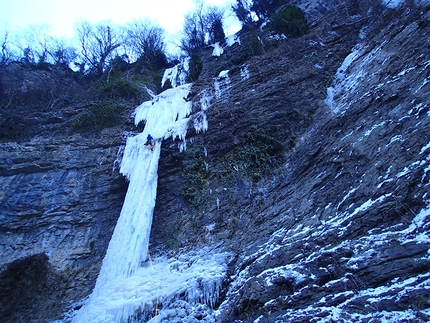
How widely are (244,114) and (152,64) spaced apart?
14.4 meters

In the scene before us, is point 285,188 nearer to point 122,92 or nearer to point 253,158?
point 253,158

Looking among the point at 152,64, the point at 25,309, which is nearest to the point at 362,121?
the point at 25,309

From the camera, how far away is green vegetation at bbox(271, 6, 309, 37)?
551 inches

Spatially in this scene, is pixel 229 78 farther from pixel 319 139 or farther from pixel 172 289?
pixel 172 289

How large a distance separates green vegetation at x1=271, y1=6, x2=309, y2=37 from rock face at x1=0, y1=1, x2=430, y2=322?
1.03 metres

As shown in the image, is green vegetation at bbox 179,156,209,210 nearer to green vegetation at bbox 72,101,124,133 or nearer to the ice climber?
the ice climber

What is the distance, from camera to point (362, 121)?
6.30 meters

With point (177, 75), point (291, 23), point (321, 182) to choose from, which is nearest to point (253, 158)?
point (321, 182)

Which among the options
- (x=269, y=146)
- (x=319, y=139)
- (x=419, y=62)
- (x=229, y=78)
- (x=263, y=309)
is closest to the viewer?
(x=263, y=309)

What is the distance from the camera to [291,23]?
47.3 ft

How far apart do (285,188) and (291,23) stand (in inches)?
420

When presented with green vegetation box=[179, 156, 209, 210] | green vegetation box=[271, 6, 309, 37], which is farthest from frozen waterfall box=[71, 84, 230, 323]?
green vegetation box=[271, 6, 309, 37]

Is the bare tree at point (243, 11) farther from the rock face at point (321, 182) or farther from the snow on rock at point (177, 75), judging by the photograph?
the rock face at point (321, 182)

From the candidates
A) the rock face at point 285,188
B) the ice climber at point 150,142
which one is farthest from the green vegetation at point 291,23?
the ice climber at point 150,142
